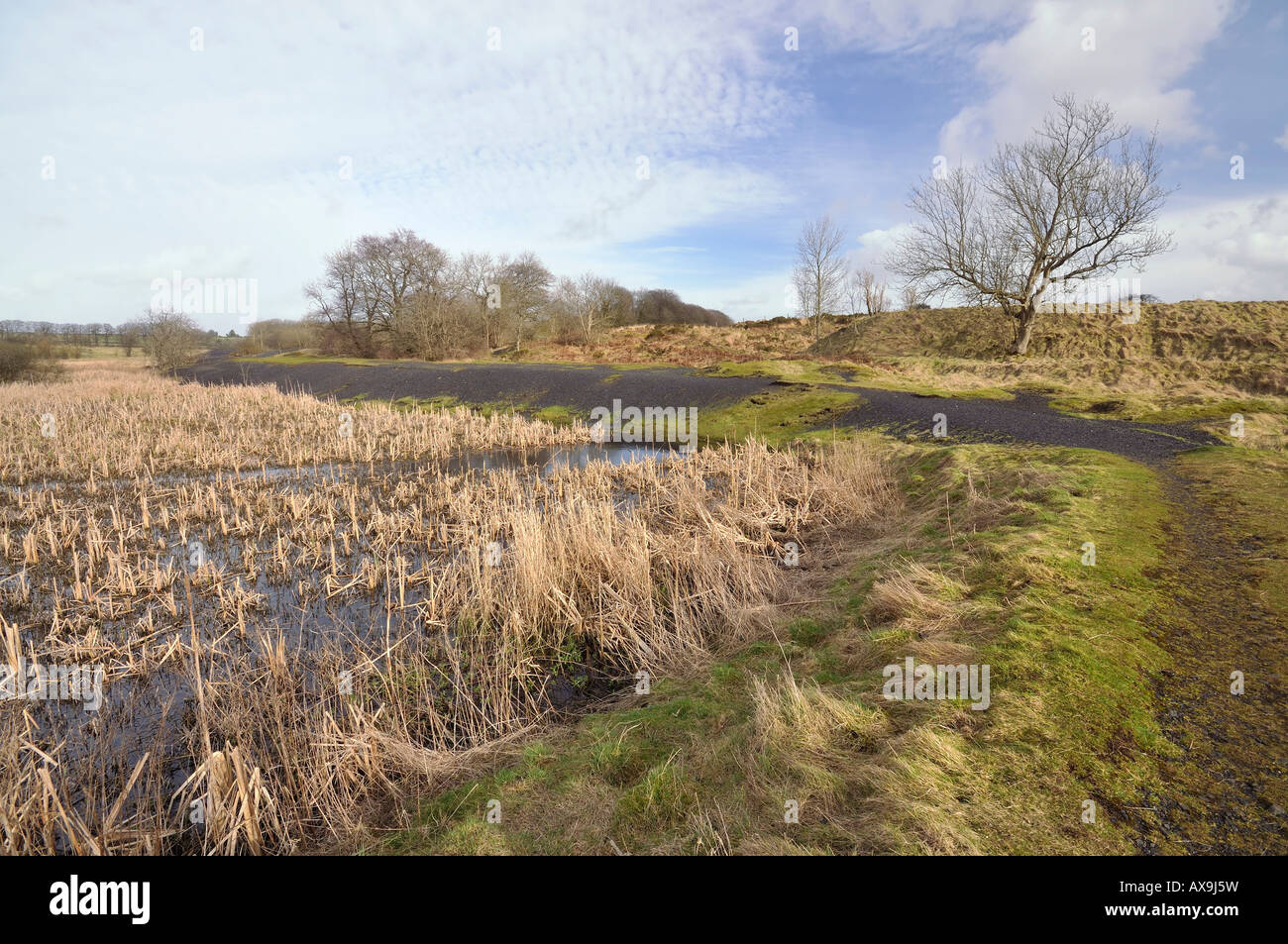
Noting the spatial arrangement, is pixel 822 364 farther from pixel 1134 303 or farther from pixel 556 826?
pixel 556 826

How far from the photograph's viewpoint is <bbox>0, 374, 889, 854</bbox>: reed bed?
4270mm

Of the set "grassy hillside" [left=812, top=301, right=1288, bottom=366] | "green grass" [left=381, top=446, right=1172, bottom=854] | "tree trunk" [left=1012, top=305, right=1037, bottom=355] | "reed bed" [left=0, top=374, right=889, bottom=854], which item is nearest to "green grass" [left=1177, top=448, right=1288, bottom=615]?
"green grass" [left=381, top=446, right=1172, bottom=854]

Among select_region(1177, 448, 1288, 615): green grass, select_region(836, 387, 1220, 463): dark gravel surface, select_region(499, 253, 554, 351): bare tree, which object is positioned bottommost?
select_region(1177, 448, 1288, 615): green grass

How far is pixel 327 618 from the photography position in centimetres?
749

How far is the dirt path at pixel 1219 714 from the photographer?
3131mm

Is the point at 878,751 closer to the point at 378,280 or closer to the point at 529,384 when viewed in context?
the point at 529,384

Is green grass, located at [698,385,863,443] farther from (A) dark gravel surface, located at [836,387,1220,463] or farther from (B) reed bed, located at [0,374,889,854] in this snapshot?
(B) reed bed, located at [0,374,889,854]

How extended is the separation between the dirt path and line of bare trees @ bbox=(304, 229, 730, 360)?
55544 millimetres

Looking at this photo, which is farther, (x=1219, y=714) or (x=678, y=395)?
(x=678, y=395)

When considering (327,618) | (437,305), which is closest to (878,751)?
(327,618)

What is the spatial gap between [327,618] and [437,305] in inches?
2212

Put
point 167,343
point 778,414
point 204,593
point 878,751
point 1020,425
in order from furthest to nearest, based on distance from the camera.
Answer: point 167,343 → point 778,414 → point 1020,425 → point 204,593 → point 878,751
